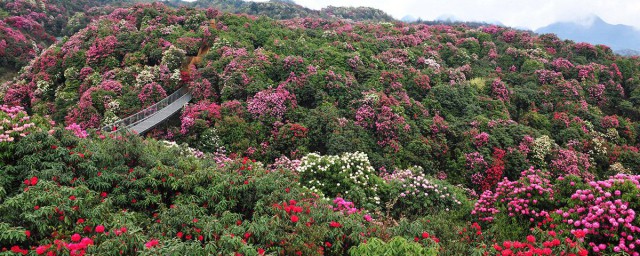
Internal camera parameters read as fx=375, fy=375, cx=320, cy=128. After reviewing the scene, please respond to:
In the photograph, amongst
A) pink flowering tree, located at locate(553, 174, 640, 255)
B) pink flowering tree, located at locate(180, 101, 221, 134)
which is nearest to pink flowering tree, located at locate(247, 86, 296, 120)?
pink flowering tree, located at locate(180, 101, 221, 134)

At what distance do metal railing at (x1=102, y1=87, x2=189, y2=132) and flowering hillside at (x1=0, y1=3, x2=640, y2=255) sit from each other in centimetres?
71

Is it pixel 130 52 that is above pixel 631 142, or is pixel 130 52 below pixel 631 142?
above

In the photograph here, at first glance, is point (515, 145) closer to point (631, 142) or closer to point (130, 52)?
point (631, 142)

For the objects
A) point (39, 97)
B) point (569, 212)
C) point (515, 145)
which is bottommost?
point (39, 97)

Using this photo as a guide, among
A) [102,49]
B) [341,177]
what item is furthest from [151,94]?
[341,177]

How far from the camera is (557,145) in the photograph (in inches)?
748

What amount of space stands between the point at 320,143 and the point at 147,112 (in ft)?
28.9

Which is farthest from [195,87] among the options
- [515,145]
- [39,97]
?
[515,145]

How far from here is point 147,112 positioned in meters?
18.8

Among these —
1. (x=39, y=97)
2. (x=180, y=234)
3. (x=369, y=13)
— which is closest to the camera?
(x=180, y=234)

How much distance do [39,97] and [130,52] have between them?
5.54m

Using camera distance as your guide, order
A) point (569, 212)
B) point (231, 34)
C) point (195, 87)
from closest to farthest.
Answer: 1. point (569, 212)
2. point (195, 87)
3. point (231, 34)

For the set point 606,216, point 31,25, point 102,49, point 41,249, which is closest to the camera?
point 41,249

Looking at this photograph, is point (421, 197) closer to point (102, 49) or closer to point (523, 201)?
point (523, 201)
